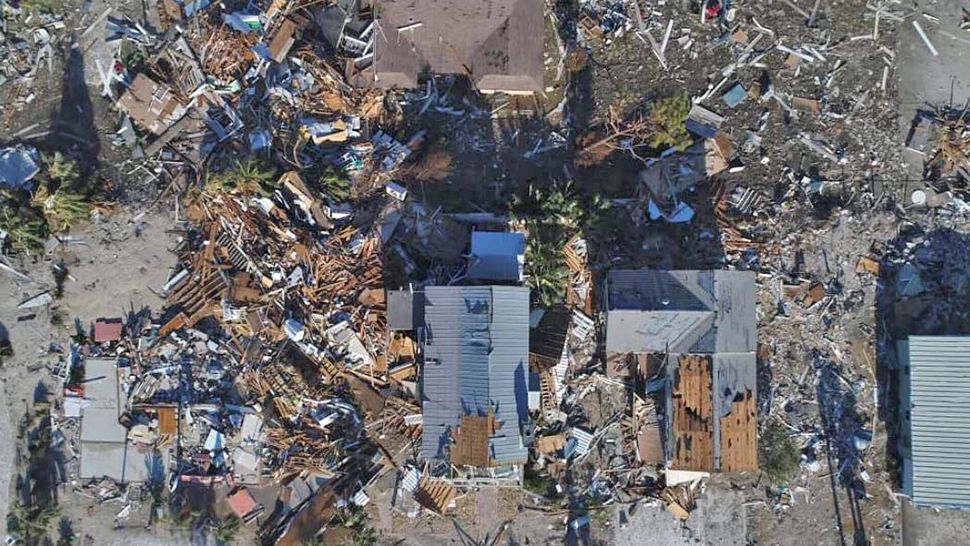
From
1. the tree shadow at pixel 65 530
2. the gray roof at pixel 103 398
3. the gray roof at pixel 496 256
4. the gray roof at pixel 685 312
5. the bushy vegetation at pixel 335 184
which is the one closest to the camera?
the gray roof at pixel 685 312

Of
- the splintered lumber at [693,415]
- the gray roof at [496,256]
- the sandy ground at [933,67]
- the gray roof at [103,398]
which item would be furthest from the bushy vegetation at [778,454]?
the gray roof at [103,398]

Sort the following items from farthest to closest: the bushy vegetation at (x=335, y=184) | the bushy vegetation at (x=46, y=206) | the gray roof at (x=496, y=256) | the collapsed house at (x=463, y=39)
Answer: the bushy vegetation at (x=46, y=206) < the bushy vegetation at (x=335, y=184) < the collapsed house at (x=463, y=39) < the gray roof at (x=496, y=256)

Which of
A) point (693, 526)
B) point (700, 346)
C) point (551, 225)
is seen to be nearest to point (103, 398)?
point (551, 225)

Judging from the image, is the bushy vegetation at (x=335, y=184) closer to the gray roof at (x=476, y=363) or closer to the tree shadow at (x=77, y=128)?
the gray roof at (x=476, y=363)

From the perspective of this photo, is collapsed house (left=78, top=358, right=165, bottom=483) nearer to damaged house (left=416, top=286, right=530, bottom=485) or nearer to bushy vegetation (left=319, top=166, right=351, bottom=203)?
bushy vegetation (left=319, top=166, right=351, bottom=203)

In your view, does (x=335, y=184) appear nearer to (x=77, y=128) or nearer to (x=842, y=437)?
(x=77, y=128)

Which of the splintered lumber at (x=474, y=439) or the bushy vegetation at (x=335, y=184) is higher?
the bushy vegetation at (x=335, y=184)
